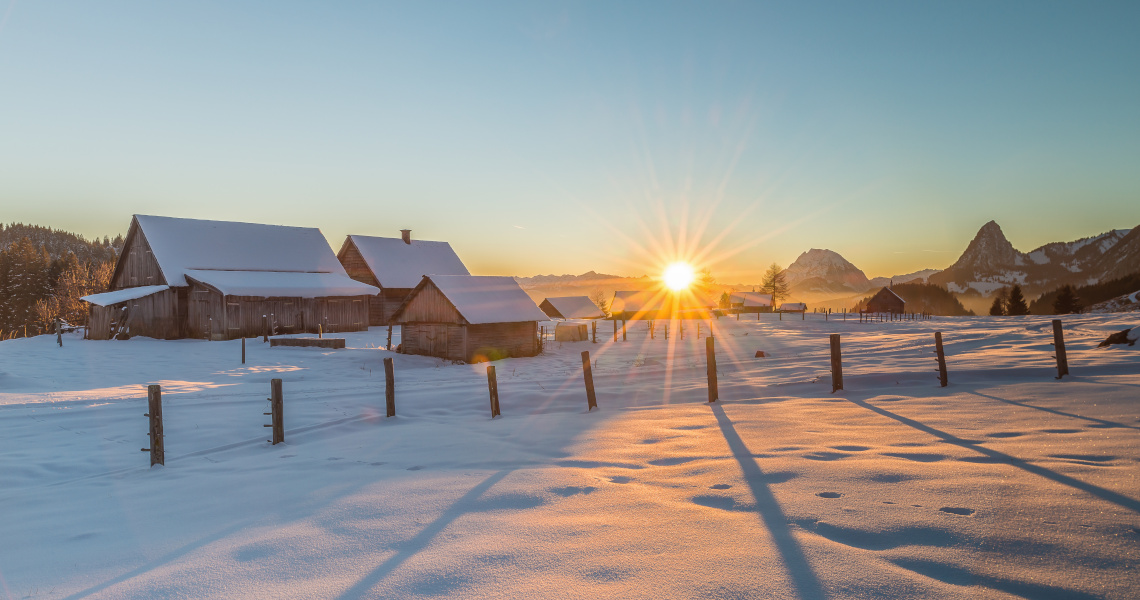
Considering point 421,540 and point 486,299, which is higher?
point 486,299

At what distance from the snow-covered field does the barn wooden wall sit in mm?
23965

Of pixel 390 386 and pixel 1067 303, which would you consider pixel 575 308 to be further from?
pixel 390 386

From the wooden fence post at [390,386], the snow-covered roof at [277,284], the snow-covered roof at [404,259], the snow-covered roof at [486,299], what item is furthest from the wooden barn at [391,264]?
the wooden fence post at [390,386]

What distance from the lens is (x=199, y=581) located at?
13.7 ft

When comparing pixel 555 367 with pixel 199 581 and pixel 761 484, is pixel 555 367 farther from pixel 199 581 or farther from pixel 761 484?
pixel 199 581

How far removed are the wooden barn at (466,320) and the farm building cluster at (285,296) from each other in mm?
54

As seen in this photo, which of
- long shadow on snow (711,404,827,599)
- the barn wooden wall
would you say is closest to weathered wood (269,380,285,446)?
long shadow on snow (711,404,827,599)

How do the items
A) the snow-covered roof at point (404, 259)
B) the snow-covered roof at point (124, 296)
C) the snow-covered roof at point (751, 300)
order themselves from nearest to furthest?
the snow-covered roof at point (124, 296) → the snow-covered roof at point (404, 259) → the snow-covered roof at point (751, 300)

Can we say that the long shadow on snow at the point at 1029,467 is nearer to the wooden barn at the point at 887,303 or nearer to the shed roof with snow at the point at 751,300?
the wooden barn at the point at 887,303

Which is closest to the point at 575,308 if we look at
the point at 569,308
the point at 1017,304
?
the point at 569,308

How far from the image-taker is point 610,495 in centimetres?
582

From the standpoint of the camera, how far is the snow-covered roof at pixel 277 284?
31.7m

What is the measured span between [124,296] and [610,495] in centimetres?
3612

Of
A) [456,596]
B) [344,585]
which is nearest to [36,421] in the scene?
[344,585]
